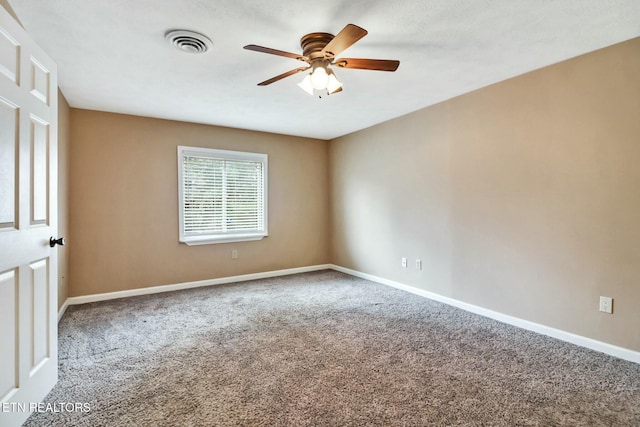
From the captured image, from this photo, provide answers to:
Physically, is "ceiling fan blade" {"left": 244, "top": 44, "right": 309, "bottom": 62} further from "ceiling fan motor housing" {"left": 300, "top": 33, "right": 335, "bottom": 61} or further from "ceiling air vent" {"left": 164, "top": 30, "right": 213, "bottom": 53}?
"ceiling air vent" {"left": 164, "top": 30, "right": 213, "bottom": 53}

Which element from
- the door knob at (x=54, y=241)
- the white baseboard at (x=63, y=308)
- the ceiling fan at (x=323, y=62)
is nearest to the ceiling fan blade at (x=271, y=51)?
the ceiling fan at (x=323, y=62)

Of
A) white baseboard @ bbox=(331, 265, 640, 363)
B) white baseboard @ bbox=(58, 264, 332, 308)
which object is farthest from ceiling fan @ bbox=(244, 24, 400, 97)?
white baseboard @ bbox=(58, 264, 332, 308)

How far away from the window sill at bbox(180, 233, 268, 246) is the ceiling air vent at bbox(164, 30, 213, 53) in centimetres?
269

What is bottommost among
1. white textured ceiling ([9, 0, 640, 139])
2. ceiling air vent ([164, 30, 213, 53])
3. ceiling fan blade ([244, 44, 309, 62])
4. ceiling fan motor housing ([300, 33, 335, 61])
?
ceiling fan blade ([244, 44, 309, 62])

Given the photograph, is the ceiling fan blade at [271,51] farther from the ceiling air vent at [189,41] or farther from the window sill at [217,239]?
the window sill at [217,239]

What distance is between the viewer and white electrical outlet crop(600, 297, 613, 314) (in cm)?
244

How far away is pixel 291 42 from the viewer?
2316 millimetres

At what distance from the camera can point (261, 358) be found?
2.38m

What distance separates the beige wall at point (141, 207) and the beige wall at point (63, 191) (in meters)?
0.16

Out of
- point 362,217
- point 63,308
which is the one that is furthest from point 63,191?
point 362,217

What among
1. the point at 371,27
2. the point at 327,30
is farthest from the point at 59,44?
the point at 371,27

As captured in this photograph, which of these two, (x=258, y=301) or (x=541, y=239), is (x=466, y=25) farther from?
(x=258, y=301)

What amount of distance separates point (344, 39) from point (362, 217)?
334 cm

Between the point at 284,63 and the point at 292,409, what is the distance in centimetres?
256
